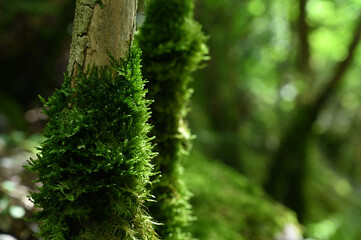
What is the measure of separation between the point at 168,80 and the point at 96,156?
2.82 ft

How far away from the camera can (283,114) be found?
12.8 meters

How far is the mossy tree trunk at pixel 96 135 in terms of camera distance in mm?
1606

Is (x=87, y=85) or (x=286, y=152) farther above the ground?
(x=286, y=152)

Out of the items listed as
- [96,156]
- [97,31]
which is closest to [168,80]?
[97,31]

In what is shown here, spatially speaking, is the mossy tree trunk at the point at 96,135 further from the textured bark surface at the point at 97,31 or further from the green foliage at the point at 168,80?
the green foliage at the point at 168,80

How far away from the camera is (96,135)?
161cm

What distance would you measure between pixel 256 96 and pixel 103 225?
13.4m

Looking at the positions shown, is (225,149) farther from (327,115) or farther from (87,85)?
(327,115)

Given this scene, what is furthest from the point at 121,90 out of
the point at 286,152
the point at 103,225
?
the point at 286,152

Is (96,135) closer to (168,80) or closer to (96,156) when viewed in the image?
(96,156)

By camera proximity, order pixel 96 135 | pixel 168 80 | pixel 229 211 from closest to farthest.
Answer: pixel 96 135, pixel 168 80, pixel 229 211

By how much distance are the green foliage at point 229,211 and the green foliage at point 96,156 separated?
2.18m

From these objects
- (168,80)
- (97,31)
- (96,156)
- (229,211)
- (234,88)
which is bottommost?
(96,156)

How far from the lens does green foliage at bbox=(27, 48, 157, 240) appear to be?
5.25 ft
